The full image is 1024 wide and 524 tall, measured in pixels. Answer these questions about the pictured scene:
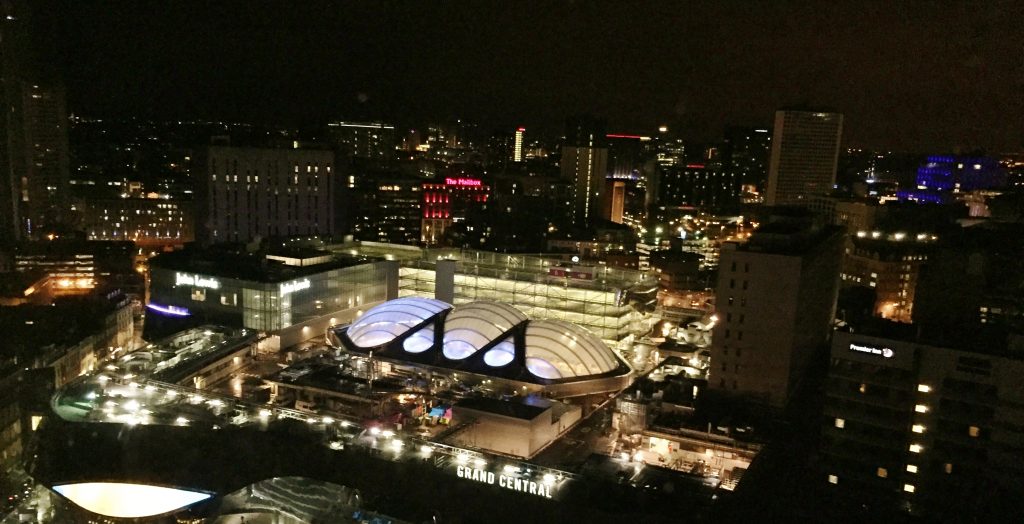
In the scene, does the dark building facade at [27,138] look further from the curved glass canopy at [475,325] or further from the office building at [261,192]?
the curved glass canopy at [475,325]

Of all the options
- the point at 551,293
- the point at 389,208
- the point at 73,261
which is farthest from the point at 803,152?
the point at 73,261

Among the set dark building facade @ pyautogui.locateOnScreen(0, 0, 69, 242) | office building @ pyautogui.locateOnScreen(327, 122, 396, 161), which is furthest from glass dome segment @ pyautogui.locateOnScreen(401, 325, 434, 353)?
office building @ pyautogui.locateOnScreen(327, 122, 396, 161)

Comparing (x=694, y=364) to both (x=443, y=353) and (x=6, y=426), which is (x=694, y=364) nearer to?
(x=443, y=353)

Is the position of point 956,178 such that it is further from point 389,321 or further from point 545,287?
point 389,321

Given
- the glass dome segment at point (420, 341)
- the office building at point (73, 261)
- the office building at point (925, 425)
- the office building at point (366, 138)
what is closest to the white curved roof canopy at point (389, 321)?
the glass dome segment at point (420, 341)

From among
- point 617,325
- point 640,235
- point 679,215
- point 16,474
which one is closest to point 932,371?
point 617,325

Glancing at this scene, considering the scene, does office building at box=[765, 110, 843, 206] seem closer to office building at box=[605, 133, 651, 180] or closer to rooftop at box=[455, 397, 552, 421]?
office building at box=[605, 133, 651, 180]
